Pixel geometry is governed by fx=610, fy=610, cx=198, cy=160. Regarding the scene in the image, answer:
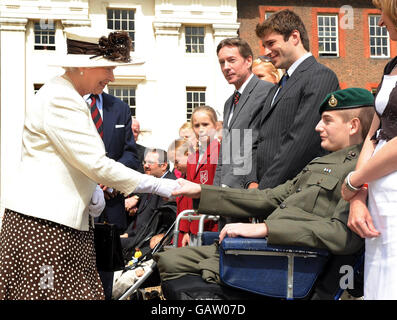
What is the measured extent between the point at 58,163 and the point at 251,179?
5.55ft

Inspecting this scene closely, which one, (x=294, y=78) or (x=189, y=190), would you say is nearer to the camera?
(x=189, y=190)

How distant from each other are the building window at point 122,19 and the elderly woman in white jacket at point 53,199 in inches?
895

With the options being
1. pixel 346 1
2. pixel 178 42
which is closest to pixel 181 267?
pixel 178 42

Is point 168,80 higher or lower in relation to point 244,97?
higher

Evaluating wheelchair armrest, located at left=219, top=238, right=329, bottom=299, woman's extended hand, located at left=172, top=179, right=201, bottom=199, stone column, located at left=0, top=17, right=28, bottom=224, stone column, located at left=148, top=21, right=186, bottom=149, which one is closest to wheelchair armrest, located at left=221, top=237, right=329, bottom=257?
wheelchair armrest, located at left=219, top=238, right=329, bottom=299

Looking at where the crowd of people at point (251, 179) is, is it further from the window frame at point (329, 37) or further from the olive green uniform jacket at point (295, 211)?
the window frame at point (329, 37)

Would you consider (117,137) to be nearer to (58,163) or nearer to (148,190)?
(148,190)

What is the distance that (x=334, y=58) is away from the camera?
27.7 m

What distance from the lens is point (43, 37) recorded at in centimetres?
2539

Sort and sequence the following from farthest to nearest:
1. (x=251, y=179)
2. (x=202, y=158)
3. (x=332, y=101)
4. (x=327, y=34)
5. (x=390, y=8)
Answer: (x=327, y=34) → (x=202, y=158) → (x=251, y=179) → (x=332, y=101) → (x=390, y=8)

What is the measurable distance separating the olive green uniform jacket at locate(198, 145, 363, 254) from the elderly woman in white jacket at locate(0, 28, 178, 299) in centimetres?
77

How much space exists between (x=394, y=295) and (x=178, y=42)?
77.0 ft

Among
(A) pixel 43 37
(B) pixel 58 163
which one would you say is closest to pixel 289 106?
(B) pixel 58 163

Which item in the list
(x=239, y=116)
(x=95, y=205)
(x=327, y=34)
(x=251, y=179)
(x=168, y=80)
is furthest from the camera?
(x=327, y=34)
